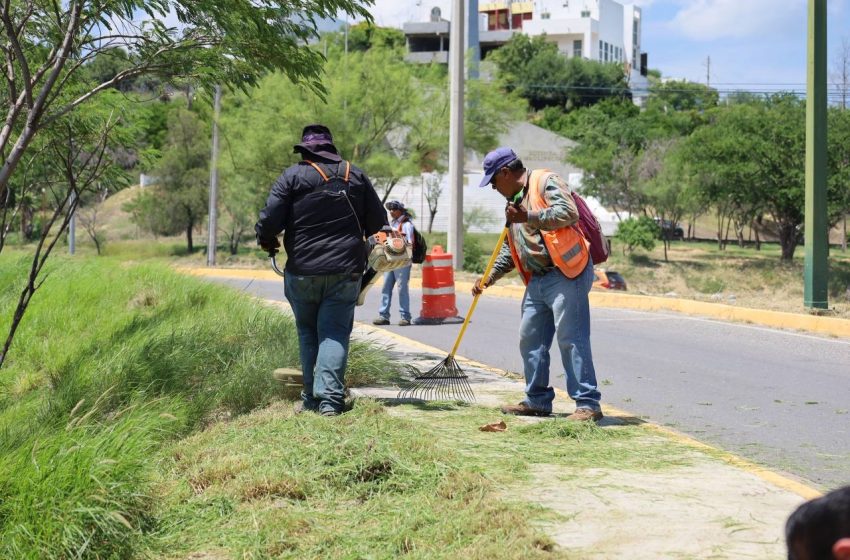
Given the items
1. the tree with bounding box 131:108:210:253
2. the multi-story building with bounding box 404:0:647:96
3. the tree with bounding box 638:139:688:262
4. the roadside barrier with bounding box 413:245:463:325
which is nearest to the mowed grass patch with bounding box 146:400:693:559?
the roadside barrier with bounding box 413:245:463:325

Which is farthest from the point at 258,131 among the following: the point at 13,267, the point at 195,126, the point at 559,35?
the point at 559,35

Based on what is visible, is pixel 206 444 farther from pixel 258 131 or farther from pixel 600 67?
pixel 600 67

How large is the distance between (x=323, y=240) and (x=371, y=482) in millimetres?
2308

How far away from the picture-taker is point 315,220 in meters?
7.07

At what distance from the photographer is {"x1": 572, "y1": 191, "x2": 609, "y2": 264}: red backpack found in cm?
706

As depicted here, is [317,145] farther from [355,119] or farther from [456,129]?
[355,119]

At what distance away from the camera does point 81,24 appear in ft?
27.0

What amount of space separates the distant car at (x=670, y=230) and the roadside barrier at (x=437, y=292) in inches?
1441

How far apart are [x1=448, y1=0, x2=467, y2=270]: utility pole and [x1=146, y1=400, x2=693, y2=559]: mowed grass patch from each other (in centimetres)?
1938

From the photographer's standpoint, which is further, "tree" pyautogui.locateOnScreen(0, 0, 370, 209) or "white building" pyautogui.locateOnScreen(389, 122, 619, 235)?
"white building" pyautogui.locateOnScreen(389, 122, 619, 235)

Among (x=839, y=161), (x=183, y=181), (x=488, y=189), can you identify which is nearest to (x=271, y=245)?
(x=839, y=161)

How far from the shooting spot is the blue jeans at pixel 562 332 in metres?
7.00

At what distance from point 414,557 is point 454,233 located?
22.3 meters

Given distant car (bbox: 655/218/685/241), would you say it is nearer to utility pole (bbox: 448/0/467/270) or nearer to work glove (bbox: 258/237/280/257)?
utility pole (bbox: 448/0/467/270)
